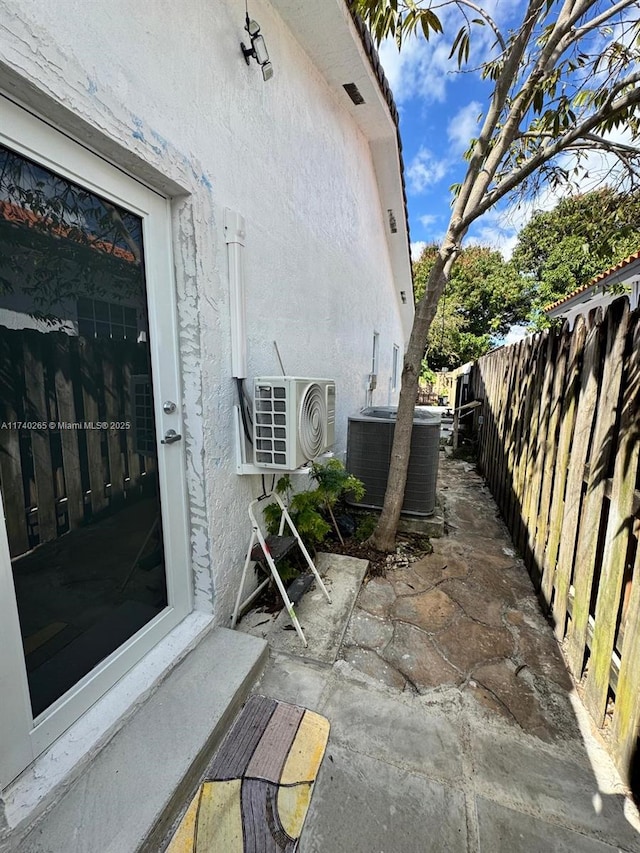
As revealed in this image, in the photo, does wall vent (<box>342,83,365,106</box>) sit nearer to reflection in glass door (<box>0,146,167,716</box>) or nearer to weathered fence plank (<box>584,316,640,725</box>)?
reflection in glass door (<box>0,146,167,716</box>)

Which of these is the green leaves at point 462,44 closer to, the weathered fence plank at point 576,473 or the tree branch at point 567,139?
the tree branch at point 567,139

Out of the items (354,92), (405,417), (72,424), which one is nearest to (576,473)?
(405,417)

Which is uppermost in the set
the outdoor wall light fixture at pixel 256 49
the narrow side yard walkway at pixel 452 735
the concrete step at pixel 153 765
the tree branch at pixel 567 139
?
the outdoor wall light fixture at pixel 256 49

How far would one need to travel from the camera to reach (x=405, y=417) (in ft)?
11.2

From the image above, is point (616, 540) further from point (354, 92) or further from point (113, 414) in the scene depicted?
point (354, 92)

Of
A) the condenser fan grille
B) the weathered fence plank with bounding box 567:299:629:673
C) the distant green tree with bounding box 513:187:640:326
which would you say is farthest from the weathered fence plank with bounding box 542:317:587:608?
the distant green tree with bounding box 513:187:640:326

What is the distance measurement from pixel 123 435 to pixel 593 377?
263 cm

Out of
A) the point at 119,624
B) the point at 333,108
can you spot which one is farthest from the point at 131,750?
the point at 333,108

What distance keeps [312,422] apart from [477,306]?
79.3 feet

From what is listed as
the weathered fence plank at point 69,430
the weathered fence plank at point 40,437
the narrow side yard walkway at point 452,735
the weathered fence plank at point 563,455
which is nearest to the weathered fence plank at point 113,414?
the weathered fence plank at point 69,430

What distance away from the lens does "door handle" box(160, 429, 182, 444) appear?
190cm

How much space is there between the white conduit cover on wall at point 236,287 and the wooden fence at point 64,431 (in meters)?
0.57

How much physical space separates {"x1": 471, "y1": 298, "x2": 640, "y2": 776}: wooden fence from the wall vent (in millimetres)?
3473

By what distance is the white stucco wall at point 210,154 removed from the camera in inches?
51.4
